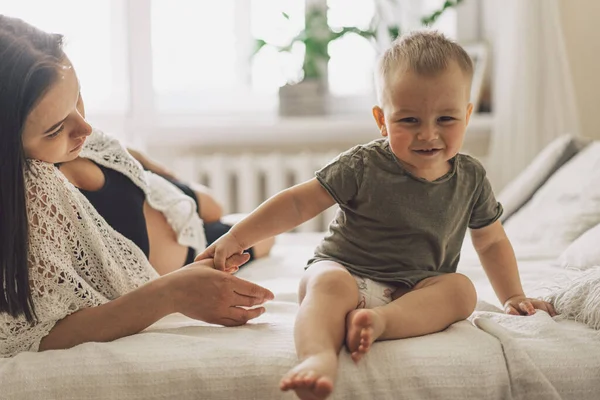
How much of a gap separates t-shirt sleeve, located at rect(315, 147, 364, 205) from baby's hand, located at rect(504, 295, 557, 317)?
32 cm

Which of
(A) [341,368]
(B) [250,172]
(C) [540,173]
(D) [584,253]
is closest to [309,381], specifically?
(A) [341,368]

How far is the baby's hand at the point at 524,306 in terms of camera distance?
121 centimetres

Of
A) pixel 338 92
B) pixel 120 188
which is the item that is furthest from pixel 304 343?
pixel 338 92

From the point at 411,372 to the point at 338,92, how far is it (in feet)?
6.73

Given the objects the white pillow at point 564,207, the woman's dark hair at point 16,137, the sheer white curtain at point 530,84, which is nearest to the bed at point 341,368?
the woman's dark hair at point 16,137

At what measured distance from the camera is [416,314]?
1.08 m

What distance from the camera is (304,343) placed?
97 cm

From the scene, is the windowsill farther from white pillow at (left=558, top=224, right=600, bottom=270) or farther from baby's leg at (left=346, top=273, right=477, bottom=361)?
baby's leg at (left=346, top=273, right=477, bottom=361)

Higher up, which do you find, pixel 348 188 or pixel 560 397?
pixel 348 188

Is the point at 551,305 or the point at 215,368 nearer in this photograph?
the point at 215,368

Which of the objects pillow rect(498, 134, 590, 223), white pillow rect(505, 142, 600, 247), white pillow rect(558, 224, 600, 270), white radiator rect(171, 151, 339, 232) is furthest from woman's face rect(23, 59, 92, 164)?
white radiator rect(171, 151, 339, 232)

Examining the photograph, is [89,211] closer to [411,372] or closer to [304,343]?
[304,343]

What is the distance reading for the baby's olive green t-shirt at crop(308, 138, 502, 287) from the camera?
1.17m

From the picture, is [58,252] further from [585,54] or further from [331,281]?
[585,54]
